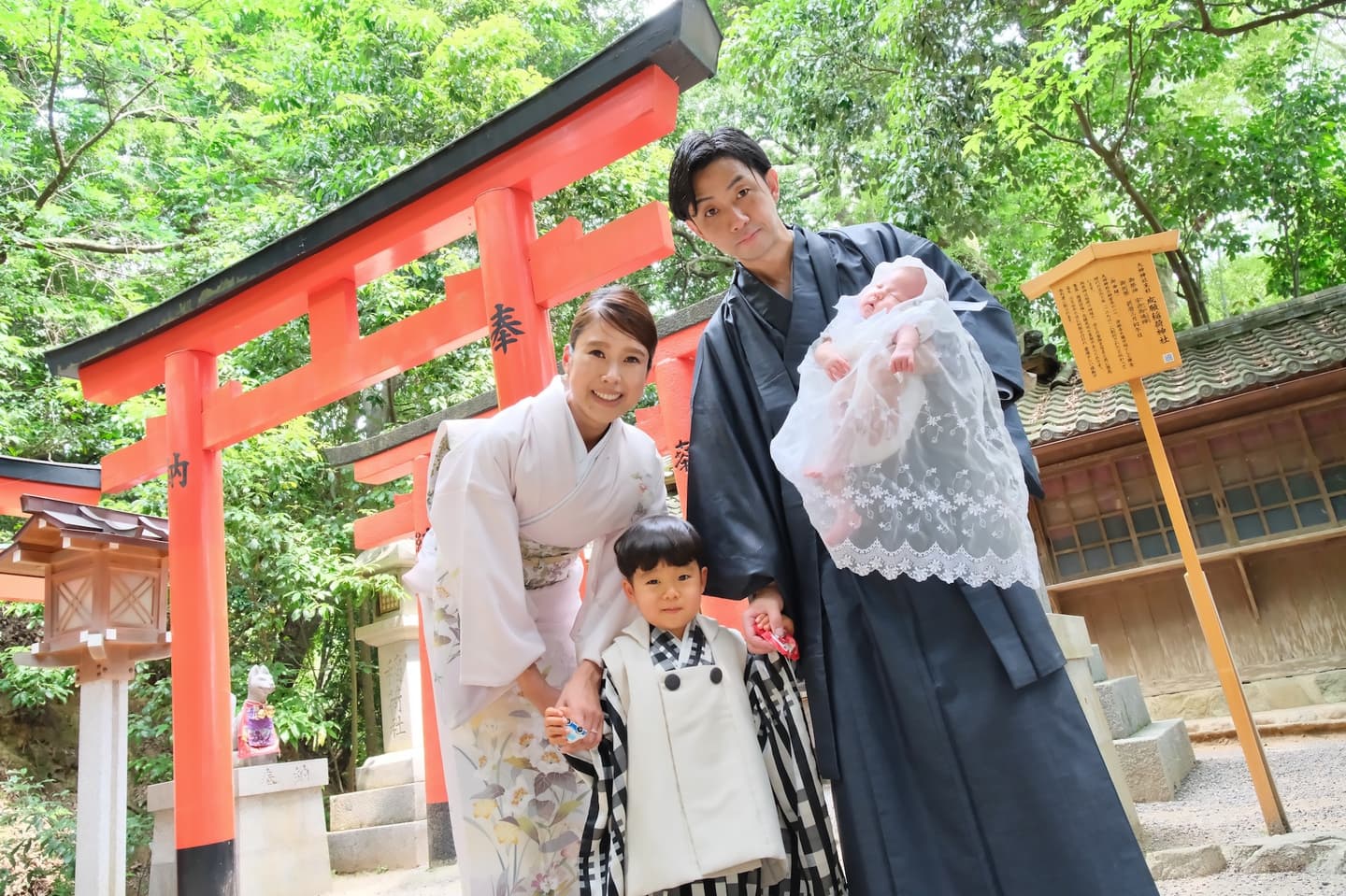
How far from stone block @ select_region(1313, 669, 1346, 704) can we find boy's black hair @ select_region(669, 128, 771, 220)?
807cm

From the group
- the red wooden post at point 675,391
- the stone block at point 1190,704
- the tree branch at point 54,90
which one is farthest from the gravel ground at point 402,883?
the tree branch at point 54,90

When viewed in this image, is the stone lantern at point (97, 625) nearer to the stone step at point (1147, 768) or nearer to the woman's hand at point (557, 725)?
the woman's hand at point (557, 725)

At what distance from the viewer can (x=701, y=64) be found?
13.4 ft

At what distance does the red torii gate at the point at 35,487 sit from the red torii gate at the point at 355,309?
1.34ft

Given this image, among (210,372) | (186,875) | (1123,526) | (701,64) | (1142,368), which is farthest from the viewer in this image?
(1123,526)

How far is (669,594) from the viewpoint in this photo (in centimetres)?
197

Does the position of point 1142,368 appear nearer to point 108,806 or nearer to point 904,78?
point 904,78

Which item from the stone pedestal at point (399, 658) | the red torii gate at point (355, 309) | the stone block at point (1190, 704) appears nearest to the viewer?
the red torii gate at point (355, 309)

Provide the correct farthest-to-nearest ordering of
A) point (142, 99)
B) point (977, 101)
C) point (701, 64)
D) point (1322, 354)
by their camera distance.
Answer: point (142, 99), point (977, 101), point (1322, 354), point (701, 64)

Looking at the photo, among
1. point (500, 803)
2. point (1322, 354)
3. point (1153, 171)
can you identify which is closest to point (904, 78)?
point (1153, 171)

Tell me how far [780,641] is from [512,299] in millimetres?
3096

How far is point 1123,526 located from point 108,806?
861 centimetres

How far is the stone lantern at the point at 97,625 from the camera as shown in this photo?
5637 mm

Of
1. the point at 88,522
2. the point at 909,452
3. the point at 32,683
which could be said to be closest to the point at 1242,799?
the point at 909,452
